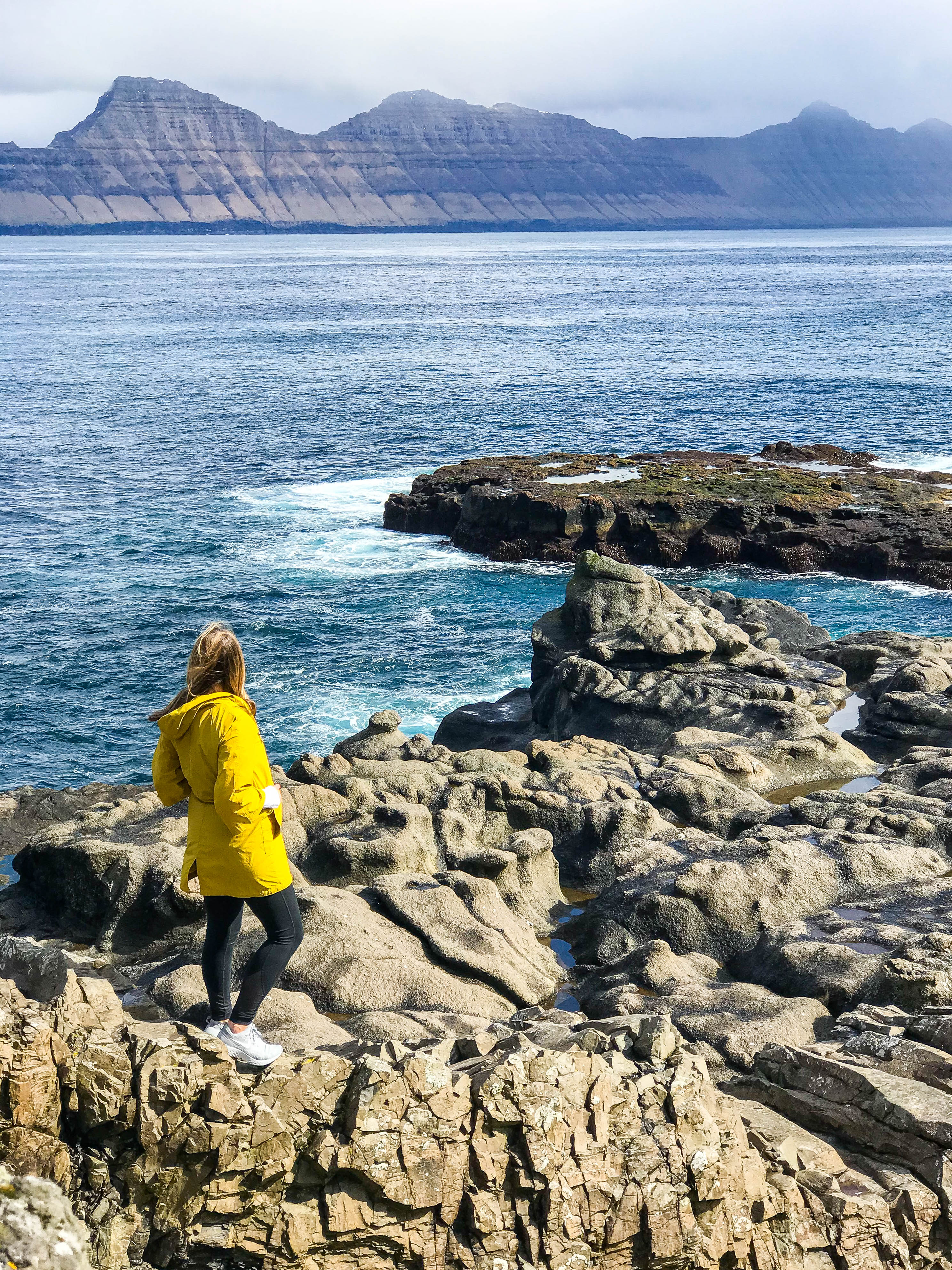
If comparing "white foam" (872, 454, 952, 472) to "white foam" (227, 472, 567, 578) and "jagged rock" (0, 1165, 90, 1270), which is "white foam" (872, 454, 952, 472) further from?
"jagged rock" (0, 1165, 90, 1270)

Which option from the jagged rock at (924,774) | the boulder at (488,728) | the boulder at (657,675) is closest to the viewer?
the jagged rock at (924,774)

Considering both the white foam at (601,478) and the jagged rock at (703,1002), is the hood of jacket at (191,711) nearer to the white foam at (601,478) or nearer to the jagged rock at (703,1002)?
the jagged rock at (703,1002)

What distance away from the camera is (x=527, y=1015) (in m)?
10.7

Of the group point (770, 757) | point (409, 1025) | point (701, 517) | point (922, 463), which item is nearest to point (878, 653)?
point (770, 757)

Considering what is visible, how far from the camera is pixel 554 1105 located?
738cm

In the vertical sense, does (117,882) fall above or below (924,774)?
above

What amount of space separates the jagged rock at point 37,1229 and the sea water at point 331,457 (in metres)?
23.2

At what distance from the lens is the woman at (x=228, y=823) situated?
749 cm

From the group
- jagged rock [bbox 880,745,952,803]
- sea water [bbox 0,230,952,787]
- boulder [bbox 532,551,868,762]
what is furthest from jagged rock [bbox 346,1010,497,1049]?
sea water [bbox 0,230,952,787]

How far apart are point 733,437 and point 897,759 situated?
144ft

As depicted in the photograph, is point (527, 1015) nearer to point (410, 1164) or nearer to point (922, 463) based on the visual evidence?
point (410, 1164)

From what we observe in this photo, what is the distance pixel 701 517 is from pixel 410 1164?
39655 mm

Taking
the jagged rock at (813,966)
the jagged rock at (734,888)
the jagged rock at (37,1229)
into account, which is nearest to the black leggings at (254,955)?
the jagged rock at (37,1229)

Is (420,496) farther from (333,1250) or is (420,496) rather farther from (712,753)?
(333,1250)
